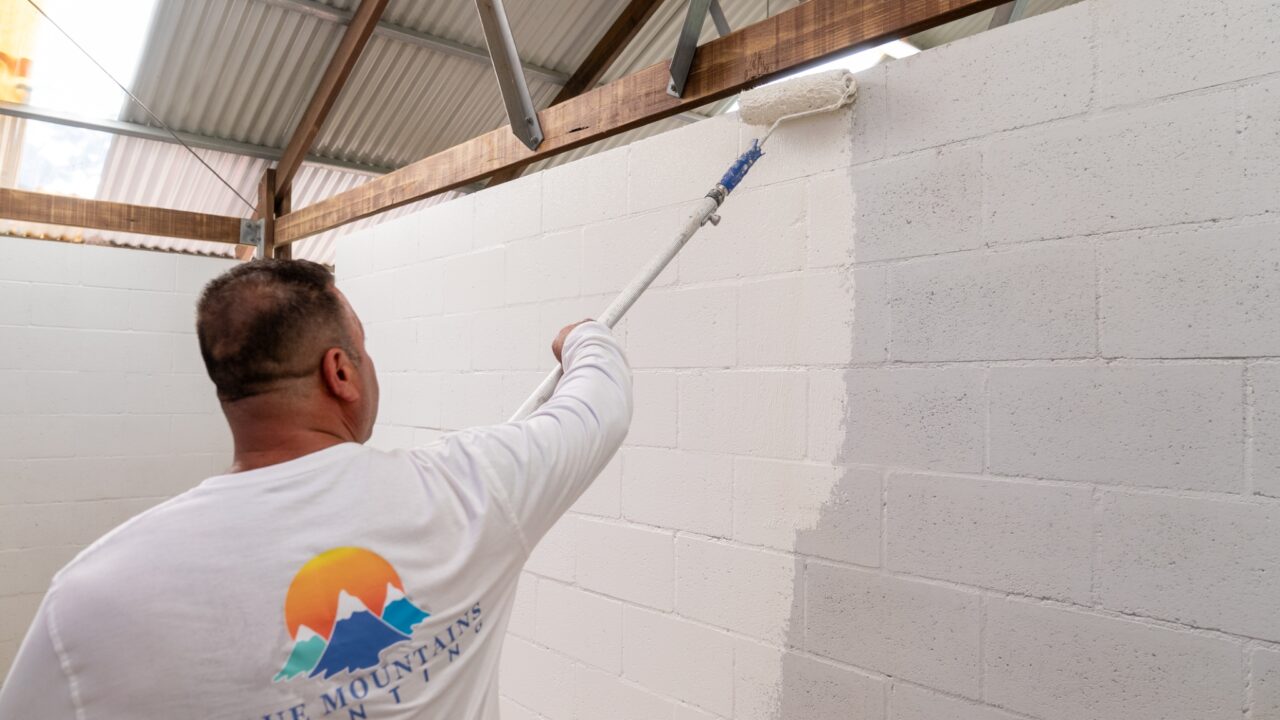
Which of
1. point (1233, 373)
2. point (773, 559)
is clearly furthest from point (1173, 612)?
point (773, 559)

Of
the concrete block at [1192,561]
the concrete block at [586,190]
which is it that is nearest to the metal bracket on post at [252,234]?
the concrete block at [586,190]

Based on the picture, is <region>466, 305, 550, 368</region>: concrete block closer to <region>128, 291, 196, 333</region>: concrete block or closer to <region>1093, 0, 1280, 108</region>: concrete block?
<region>1093, 0, 1280, 108</region>: concrete block

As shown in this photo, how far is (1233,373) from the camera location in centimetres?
114

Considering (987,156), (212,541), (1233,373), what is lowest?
(212,541)

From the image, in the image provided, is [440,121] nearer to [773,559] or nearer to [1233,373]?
[773,559]

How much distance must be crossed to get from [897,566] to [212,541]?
1154 millimetres

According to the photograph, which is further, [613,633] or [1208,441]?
[613,633]

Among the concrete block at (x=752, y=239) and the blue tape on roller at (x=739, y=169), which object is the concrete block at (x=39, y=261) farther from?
the blue tape on roller at (x=739, y=169)

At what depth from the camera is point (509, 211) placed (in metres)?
2.41

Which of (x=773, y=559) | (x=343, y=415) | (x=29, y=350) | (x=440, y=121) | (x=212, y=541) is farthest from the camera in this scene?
(x=440, y=121)

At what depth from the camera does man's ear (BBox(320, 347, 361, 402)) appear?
3.19 feet

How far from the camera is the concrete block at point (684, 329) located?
1794 millimetres

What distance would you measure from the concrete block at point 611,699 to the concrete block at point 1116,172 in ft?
4.31

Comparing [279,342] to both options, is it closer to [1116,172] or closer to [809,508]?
[809,508]
